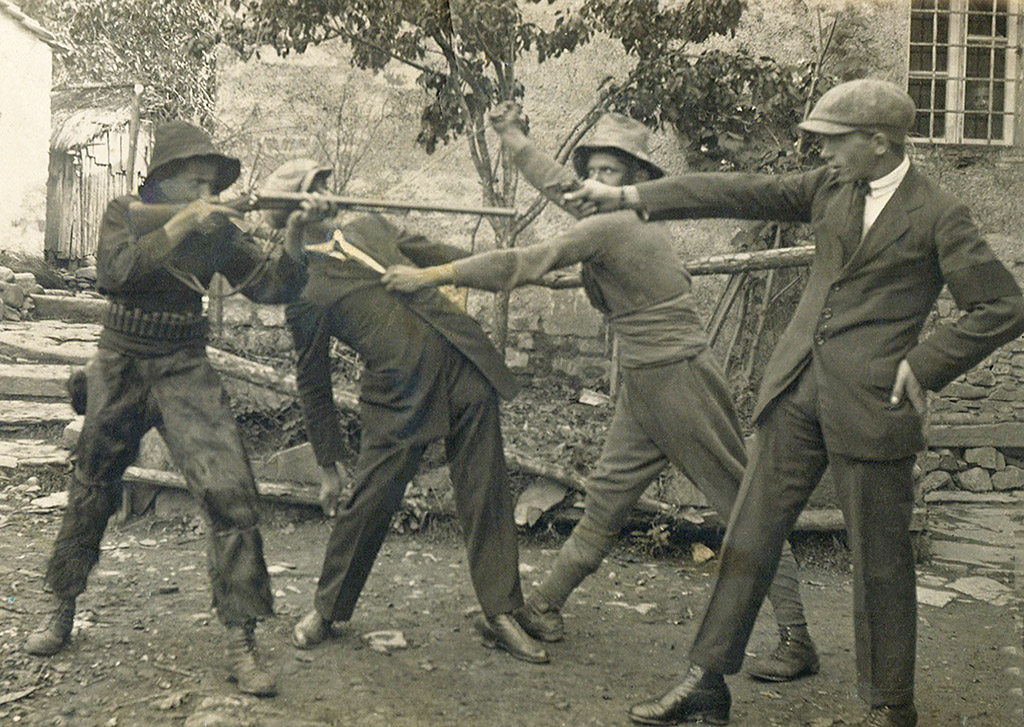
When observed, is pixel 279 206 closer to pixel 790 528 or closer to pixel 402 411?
pixel 402 411

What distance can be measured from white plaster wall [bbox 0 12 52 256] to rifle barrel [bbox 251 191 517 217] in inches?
27.5

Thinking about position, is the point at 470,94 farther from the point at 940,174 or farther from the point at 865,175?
the point at 940,174

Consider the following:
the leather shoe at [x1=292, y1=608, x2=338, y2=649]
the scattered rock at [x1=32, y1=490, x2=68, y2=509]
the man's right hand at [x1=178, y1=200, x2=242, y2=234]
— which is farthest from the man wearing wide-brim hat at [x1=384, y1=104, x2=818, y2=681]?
the scattered rock at [x1=32, y1=490, x2=68, y2=509]

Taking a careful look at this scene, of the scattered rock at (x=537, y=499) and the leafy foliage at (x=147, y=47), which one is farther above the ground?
the leafy foliage at (x=147, y=47)

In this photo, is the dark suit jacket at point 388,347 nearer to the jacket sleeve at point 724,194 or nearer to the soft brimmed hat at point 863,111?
the jacket sleeve at point 724,194

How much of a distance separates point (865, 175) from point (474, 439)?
4.47ft

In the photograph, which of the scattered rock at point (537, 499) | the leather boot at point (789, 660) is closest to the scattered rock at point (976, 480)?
the leather boot at point (789, 660)

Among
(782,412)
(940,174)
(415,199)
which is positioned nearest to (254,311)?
(415,199)

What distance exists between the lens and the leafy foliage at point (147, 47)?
3066 mm

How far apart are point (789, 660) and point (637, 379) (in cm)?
95

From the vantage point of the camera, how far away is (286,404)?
334cm

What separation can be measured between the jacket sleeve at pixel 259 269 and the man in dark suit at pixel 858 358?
0.90m

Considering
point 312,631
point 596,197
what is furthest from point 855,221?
point 312,631

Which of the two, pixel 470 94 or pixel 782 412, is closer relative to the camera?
pixel 782 412
